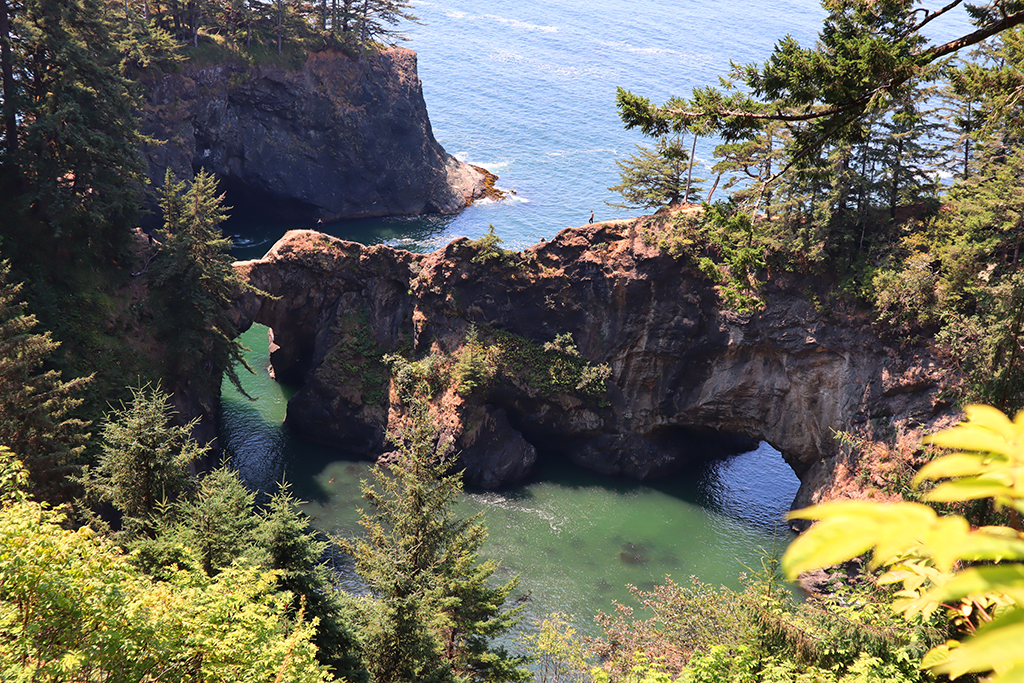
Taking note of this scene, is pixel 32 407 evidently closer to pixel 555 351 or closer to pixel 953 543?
pixel 555 351

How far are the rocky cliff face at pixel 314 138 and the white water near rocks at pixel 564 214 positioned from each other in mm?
2848

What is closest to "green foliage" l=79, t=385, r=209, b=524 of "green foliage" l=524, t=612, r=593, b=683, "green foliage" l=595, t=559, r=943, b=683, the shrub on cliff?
the shrub on cliff

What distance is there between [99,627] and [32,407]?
52.9ft

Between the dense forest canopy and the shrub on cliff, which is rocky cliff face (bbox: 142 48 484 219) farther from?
the shrub on cliff

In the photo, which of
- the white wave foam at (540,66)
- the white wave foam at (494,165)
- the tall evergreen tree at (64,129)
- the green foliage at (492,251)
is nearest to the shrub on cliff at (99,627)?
the tall evergreen tree at (64,129)

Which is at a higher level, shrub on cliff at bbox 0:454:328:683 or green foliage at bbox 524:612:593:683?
shrub on cliff at bbox 0:454:328:683

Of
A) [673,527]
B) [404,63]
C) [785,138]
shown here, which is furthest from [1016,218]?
[404,63]

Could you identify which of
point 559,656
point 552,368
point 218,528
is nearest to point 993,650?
point 218,528

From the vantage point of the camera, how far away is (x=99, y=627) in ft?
28.8

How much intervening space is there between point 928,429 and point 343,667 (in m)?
23.0

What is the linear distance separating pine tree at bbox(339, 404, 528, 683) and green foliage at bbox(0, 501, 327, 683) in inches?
241

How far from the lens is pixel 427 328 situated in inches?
1441

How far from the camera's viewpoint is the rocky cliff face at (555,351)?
33.0 meters

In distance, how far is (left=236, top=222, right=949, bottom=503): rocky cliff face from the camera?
108ft
